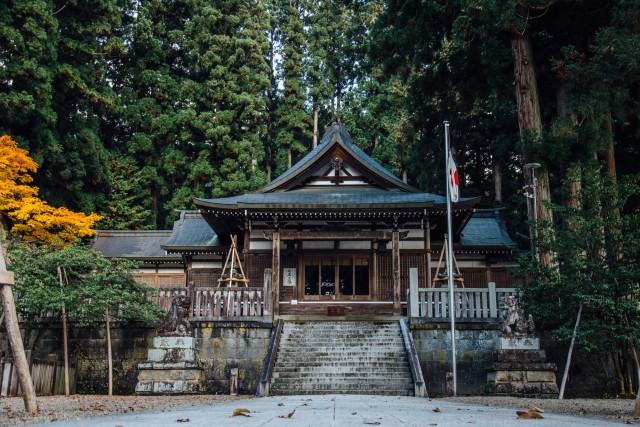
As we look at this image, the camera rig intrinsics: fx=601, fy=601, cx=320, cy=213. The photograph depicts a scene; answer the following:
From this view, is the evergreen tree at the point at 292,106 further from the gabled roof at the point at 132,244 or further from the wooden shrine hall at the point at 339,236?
the wooden shrine hall at the point at 339,236

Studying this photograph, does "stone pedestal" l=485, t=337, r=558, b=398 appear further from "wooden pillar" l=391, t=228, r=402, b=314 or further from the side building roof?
the side building roof

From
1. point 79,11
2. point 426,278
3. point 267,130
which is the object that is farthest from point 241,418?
point 267,130

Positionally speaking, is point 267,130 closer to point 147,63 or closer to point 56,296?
point 147,63

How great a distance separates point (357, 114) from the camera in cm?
4203

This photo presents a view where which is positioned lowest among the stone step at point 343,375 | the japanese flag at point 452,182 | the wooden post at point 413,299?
the stone step at point 343,375

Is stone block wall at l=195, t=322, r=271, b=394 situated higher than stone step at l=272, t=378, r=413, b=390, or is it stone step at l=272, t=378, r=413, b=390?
stone block wall at l=195, t=322, r=271, b=394

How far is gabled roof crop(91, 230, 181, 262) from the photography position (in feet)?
88.6

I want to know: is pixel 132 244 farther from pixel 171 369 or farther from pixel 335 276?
pixel 171 369

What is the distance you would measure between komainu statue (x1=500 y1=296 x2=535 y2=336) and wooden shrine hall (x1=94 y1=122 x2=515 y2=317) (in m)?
4.40

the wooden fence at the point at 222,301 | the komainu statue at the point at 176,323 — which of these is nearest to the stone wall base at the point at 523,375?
the wooden fence at the point at 222,301

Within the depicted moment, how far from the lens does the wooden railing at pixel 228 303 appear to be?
623 inches

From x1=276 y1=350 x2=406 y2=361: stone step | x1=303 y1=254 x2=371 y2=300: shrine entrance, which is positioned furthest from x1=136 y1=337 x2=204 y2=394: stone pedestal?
x1=303 y1=254 x2=371 y2=300: shrine entrance

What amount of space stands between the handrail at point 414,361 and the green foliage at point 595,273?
9.53ft

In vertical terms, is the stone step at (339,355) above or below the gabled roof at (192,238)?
below
